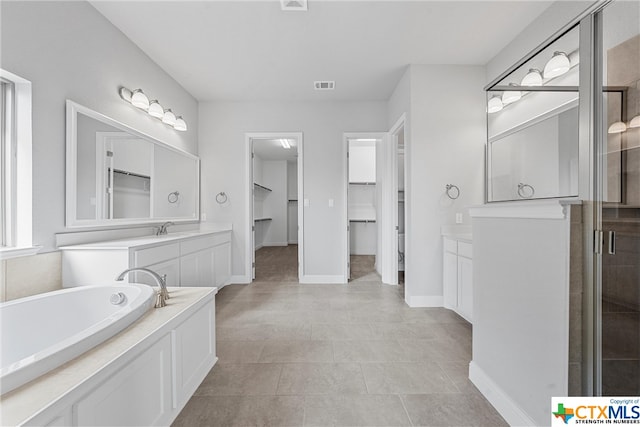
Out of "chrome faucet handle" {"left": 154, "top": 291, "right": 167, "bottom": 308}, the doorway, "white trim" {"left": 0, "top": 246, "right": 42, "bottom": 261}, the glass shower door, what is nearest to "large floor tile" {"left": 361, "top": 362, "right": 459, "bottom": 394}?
the glass shower door

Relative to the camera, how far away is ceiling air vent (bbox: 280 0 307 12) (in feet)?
7.09

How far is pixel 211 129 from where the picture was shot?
13.7ft

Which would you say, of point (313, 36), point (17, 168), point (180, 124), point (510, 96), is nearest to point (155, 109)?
point (180, 124)

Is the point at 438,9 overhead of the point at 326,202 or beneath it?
overhead

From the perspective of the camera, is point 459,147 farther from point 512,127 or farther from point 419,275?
point 419,275

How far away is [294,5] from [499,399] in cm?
308

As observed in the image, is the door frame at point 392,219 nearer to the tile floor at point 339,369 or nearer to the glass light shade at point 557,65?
the tile floor at point 339,369

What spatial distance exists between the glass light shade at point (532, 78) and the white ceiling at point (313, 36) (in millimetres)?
939

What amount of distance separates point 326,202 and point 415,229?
4.90 ft

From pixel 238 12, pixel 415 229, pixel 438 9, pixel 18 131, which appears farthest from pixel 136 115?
pixel 415 229

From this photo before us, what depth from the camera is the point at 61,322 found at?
1.57 metres

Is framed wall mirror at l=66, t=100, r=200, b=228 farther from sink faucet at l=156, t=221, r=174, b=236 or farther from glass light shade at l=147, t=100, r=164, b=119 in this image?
glass light shade at l=147, t=100, r=164, b=119

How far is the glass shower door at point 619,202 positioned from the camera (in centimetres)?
97

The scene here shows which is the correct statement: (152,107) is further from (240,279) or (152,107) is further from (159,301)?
(240,279)
